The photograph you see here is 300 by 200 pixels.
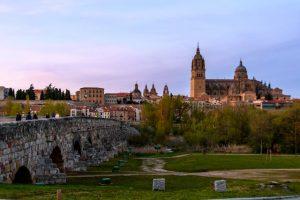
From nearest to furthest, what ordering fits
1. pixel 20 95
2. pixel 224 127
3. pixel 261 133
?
pixel 261 133
pixel 224 127
pixel 20 95

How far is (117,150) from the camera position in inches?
2832

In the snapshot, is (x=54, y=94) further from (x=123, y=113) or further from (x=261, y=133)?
(x=261, y=133)

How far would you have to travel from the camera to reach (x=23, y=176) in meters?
25.9

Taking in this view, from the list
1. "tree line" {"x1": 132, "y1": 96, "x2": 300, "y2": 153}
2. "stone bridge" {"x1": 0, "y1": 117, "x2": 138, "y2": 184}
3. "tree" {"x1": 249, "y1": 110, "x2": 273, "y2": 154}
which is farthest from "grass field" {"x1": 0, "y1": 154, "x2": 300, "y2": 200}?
A: "tree line" {"x1": 132, "y1": 96, "x2": 300, "y2": 153}

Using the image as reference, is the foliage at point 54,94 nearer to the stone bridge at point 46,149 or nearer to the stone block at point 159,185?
the stone bridge at point 46,149

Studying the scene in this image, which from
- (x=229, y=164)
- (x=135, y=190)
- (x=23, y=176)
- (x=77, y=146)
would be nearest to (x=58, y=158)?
(x=77, y=146)

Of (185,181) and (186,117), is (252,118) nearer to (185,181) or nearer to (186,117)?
(186,117)

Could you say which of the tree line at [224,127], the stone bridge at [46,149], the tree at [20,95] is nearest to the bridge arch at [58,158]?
the stone bridge at [46,149]

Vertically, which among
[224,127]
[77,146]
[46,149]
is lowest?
[77,146]

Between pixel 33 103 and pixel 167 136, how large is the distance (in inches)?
2617

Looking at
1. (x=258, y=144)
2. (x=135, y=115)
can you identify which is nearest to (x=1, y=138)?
(x=258, y=144)

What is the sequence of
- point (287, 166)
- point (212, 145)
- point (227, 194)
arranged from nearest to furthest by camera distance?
point (227, 194), point (287, 166), point (212, 145)

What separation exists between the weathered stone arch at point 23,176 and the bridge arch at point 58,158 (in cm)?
809

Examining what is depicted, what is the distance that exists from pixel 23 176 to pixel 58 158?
1000 cm
